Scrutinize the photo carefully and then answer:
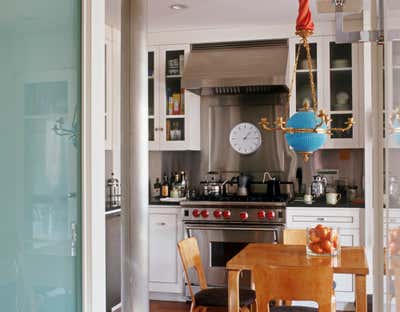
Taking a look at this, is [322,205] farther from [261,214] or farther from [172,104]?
[172,104]

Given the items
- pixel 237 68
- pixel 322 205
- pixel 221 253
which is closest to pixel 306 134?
pixel 322 205

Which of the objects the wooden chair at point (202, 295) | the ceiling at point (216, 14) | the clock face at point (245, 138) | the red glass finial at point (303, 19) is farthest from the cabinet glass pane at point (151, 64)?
the red glass finial at point (303, 19)

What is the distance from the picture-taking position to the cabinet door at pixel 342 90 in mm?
4852

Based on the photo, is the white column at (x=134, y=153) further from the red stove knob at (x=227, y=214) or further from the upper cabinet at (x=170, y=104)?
the upper cabinet at (x=170, y=104)

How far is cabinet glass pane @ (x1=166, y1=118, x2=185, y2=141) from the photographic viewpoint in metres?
5.32

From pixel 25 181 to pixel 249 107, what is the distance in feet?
13.9

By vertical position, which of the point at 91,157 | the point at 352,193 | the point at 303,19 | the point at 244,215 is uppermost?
the point at 303,19

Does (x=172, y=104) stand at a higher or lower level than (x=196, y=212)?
higher

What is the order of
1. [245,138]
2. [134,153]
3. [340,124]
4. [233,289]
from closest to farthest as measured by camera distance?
[134,153] < [233,289] < [340,124] < [245,138]

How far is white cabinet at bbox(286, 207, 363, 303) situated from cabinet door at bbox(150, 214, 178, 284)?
122 centimetres

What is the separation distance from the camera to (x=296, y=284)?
2410mm

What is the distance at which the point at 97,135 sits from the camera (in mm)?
1657

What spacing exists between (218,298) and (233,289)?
0.44 meters

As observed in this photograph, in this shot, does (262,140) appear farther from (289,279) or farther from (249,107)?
(289,279)
